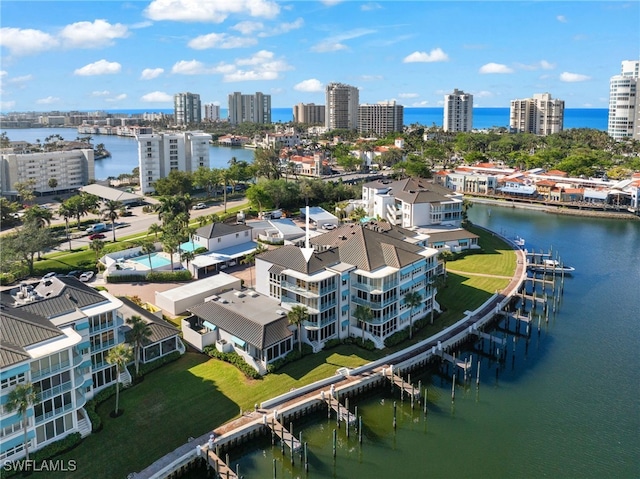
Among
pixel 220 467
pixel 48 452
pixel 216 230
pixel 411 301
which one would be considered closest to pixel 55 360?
pixel 48 452

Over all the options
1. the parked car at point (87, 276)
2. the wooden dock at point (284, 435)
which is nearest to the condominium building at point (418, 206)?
the parked car at point (87, 276)

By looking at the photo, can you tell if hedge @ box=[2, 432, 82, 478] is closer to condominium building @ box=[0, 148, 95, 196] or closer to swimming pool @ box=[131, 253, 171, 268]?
swimming pool @ box=[131, 253, 171, 268]

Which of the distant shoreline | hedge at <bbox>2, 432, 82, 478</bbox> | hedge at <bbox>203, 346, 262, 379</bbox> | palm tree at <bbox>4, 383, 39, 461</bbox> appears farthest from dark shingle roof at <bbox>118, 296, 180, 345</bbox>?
the distant shoreline

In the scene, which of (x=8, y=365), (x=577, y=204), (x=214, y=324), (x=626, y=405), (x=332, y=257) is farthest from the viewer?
(x=577, y=204)

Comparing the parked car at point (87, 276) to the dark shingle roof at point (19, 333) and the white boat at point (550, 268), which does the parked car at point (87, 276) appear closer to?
the dark shingle roof at point (19, 333)

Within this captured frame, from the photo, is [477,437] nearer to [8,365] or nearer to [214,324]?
[214,324]

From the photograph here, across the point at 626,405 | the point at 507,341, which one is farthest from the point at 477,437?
the point at 507,341
